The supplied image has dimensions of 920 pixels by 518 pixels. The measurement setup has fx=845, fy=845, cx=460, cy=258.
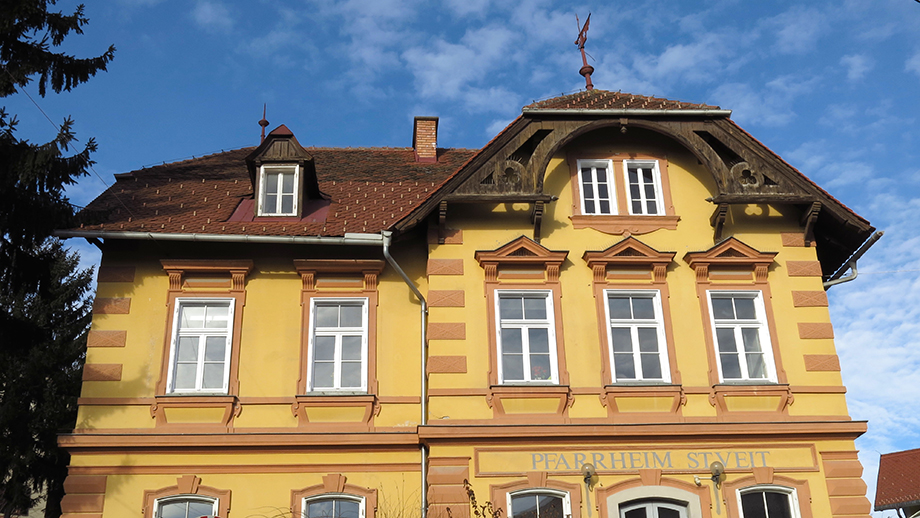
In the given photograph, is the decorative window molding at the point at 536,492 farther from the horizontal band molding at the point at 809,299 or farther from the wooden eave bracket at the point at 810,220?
the wooden eave bracket at the point at 810,220

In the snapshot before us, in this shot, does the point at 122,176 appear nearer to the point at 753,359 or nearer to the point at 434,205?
the point at 434,205

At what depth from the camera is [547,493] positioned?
38.8 ft

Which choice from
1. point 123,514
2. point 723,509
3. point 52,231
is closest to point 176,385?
point 123,514

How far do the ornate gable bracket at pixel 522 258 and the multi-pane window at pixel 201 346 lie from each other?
→ 4079 mm

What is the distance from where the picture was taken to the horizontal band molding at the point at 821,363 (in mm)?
12812

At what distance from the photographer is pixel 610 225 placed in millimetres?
13758

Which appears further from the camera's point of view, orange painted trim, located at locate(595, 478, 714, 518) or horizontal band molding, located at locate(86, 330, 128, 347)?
horizontal band molding, located at locate(86, 330, 128, 347)

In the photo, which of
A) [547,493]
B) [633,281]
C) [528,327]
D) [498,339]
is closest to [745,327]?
[633,281]

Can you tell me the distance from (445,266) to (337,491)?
3734mm

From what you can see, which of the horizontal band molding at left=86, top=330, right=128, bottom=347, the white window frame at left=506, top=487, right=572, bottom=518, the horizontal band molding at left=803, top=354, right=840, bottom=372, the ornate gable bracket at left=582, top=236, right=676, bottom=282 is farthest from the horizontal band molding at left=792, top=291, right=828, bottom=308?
the horizontal band molding at left=86, top=330, right=128, bottom=347

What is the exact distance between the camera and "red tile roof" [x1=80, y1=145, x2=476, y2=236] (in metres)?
13.6

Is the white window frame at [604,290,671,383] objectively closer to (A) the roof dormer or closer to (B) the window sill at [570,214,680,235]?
(B) the window sill at [570,214,680,235]

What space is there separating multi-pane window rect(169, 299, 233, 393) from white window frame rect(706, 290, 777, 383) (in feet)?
24.5

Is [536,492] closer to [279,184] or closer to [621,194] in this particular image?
[621,194]
